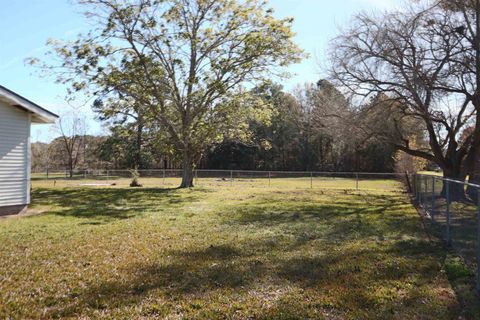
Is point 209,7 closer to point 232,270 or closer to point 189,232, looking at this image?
point 189,232

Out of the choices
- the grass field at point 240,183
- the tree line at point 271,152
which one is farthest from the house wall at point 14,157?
the tree line at point 271,152

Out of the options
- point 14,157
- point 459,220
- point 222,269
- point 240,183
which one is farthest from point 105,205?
point 240,183

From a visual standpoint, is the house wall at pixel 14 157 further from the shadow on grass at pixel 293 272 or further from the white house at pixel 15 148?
the shadow on grass at pixel 293 272

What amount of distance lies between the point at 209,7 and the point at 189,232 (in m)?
16.2

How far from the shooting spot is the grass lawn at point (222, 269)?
4.48 metres

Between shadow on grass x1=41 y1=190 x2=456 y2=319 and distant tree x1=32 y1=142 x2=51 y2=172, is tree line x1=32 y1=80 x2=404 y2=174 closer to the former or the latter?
distant tree x1=32 y1=142 x2=51 y2=172

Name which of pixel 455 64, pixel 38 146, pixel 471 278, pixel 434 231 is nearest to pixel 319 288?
pixel 471 278

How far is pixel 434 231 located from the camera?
9820 millimetres

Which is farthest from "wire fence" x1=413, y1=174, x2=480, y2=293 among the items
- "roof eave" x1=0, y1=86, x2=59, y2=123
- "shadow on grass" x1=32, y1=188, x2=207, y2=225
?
"roof eave" x1=0, y1=86, x2=59, y2=123

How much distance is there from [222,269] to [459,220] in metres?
4.67

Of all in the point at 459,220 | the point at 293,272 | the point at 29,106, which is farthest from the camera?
the point at 29,106

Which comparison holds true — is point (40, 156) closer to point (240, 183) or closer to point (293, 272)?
point (240, 183)

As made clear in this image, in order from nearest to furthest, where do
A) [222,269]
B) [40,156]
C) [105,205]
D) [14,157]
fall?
[222,269], [14,157], [105,205], [40,156]

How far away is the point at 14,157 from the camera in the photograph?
12.4 meters
